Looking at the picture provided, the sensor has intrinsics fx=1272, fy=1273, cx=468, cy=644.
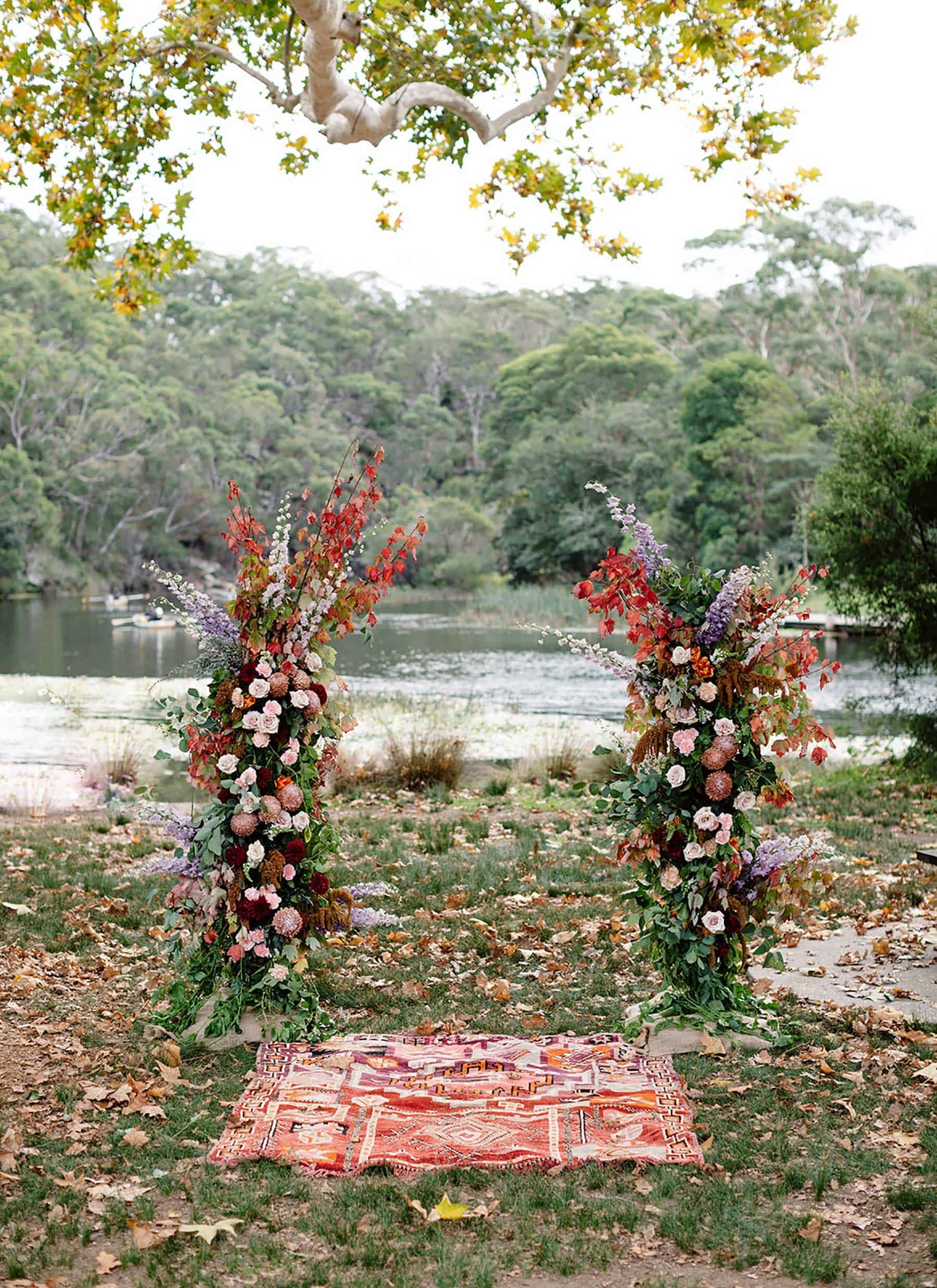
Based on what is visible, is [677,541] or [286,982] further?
[677,541]

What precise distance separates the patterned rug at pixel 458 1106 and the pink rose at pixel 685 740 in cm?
111

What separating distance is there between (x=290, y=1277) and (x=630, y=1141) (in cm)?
119

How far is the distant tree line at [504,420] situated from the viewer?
41156mm

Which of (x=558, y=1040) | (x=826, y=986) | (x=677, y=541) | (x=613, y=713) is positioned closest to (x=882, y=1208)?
(x=558, y=1040)

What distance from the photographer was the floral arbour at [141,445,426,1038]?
4695 mm

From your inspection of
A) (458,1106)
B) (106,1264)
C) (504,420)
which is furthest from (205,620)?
(504,420)

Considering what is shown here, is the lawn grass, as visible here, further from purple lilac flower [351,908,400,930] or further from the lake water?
the lake water

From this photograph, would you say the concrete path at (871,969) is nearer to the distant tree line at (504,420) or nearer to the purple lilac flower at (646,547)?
the purple lilac flower at (646,547)

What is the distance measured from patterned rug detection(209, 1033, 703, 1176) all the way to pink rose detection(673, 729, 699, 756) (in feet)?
3.63

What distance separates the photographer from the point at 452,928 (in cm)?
628

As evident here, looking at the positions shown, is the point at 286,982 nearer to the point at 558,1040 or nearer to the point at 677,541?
the point at 558,1040

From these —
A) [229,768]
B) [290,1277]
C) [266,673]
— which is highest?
[266,673]

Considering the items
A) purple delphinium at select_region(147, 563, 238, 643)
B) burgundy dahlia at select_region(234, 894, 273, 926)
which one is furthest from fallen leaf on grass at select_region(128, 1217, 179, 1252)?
purple delphinium at select_region(147, 563, 238, 643)

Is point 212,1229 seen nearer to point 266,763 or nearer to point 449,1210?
point 449,1210
